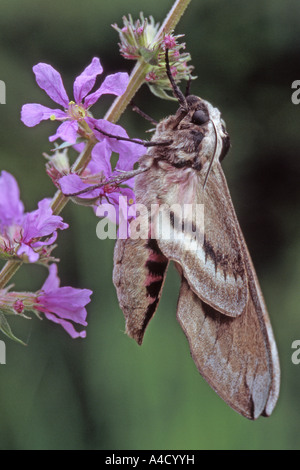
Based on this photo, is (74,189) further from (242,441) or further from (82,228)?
(242,441)

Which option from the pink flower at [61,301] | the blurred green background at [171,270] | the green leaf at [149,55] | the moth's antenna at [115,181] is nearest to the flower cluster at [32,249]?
the pink flower at [61,301]

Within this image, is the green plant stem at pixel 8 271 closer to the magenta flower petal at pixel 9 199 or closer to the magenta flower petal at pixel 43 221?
the magenta flower petal at pixel 43 221

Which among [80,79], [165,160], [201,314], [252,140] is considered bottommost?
[201,314]

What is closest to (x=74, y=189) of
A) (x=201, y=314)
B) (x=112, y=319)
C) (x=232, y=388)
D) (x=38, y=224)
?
(x=38, y=224)

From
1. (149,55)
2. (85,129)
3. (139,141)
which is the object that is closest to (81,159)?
(85,129)

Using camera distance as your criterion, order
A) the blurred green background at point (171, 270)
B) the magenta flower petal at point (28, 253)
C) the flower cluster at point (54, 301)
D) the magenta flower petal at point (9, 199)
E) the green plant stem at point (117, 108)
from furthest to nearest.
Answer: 1. the blurred green background at point (171, 270)
2. the flower cluster at point (54, 301)
3. the green plant stem at point (117, 108)
4. the magenta flower petal at point (28, 253)
5. the magenta flower petal at point (9, 199)

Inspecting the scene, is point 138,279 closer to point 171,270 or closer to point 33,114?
point 33,114

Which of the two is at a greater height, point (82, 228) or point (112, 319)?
point (82, 228)
